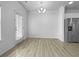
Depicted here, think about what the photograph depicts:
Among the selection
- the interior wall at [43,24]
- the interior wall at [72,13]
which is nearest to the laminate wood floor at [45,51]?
the interior wall at [72,13]

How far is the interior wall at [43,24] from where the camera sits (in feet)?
39.4

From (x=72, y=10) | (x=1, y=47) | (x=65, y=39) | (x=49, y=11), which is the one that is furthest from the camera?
(x=49, y=11)

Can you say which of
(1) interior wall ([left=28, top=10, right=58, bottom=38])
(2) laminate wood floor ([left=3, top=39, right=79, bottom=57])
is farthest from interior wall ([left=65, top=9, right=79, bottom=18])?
(2) laminate wood floor ([left=3, top=39, right=79, bottom=57])

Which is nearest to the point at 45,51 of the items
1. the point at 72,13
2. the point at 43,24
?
the point at 72,13

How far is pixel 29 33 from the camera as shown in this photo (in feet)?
40.2

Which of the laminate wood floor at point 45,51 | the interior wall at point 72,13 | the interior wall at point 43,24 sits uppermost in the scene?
the interior wall at point 72,13

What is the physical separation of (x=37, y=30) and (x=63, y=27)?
386 cm

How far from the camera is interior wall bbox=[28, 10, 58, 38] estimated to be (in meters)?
12.0

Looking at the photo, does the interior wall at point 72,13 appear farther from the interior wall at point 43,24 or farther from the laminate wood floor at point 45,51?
the laminate wood floor at point 45,51

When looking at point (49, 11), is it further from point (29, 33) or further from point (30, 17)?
point (29, 33)

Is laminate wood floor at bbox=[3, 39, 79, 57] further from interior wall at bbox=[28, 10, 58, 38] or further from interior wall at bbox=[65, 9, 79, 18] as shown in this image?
interior wall at bbox=[28, 10, 58, 38]

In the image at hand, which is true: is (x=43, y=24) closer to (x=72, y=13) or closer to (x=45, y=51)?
(x=72, y=13)

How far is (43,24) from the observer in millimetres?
12172

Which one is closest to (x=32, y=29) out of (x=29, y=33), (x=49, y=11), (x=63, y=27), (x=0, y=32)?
(x=29, y=33)
